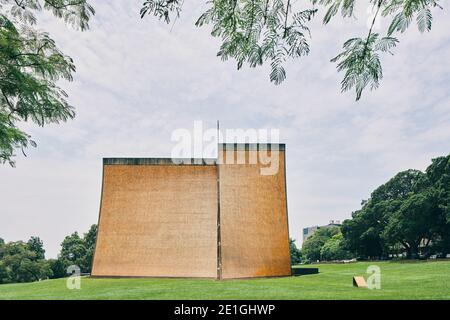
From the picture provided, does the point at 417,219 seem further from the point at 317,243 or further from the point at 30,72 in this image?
the point at 317,243

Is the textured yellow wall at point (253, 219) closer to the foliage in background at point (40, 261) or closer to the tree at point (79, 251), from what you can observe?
the foliage in background at point (40, 261)

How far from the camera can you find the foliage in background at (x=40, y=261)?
3005 centimetres

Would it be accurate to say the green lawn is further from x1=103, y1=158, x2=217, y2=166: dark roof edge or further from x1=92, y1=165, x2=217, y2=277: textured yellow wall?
x1=103, y1=158, x2=217, y2=166: dark roof edge

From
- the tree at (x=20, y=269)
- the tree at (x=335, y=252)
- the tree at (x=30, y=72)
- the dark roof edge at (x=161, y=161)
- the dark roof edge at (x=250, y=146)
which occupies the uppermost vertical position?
the dark roof edge at (x=250, y=146)

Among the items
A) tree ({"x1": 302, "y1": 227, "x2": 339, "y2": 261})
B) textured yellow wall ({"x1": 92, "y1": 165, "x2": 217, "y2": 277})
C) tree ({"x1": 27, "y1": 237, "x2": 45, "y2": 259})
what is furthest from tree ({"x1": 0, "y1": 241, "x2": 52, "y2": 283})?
tree ({"x1": 302, "y1": 227, "x2": 339, "y2": 261})

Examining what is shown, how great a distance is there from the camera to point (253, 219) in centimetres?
1877

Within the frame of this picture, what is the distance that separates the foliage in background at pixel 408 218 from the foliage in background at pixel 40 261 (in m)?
26.9

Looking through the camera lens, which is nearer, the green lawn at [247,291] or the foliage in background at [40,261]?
the green lawn at [247,291]

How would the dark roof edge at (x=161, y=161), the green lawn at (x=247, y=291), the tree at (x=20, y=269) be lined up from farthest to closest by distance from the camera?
1. the tree at (x=20, y=269)
2. the dark roof edge at (x=161, y=161)
3. the green lawn at (x=247, y=291)

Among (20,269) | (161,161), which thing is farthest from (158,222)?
(20,269)

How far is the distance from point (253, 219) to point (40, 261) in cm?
2342

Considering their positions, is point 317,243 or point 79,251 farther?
point 317,243

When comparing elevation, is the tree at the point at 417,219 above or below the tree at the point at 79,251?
above

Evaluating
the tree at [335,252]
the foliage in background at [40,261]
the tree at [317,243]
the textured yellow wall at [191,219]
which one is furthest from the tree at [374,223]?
the foliage in background at [40,261]
